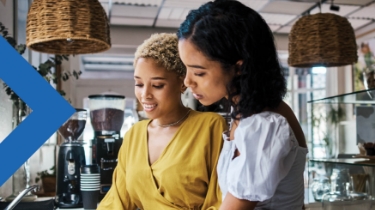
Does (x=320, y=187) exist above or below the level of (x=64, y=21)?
below

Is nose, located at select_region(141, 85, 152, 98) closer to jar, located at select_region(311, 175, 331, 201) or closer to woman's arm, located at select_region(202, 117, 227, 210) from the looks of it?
woman's arm, located at select_region(202, 117, 227, 210)

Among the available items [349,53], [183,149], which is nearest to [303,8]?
[349,53]

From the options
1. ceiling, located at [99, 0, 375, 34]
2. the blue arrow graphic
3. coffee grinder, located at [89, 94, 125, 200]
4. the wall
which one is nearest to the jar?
coffee grinder, located at [89, 94, 125, 200]

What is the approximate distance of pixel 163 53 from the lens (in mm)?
1203

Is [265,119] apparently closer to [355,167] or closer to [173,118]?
[173,118]

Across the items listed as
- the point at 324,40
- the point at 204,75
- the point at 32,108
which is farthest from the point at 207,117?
A: the point at 324,40

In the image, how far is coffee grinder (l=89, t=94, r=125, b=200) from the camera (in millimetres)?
2004

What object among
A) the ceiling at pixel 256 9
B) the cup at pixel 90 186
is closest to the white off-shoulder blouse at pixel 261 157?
the cup at pixel 90 186

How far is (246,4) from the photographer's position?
517cm

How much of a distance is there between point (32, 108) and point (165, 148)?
586 mm

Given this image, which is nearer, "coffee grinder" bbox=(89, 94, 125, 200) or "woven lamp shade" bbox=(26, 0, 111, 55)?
"woven lamp shade" bbox=(26, 0, 111, 55)

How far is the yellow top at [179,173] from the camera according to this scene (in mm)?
1110

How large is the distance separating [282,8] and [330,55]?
9.31ft

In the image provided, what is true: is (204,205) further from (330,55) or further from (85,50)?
(330,55)
